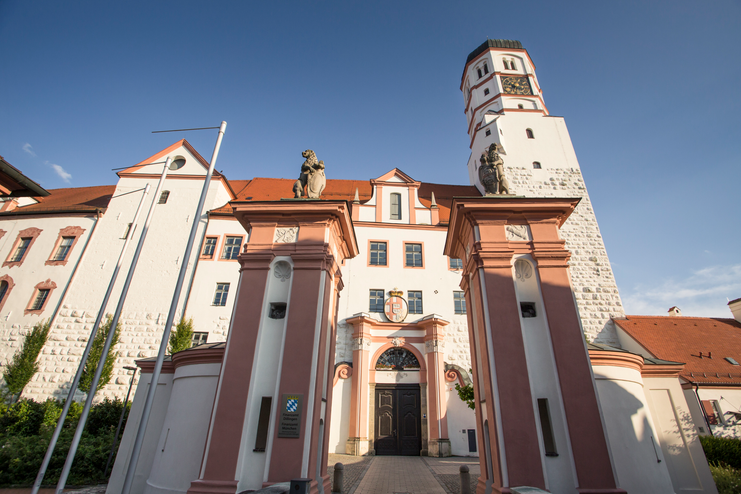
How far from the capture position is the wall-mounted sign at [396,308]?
17.2 meters

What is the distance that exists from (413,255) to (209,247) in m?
10.7

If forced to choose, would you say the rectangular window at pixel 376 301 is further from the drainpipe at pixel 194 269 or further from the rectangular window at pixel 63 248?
the rectangular window at pixel 63 248

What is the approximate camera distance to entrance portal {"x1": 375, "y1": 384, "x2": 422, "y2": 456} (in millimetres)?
15148

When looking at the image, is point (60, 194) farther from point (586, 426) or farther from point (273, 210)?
point (586, 426)

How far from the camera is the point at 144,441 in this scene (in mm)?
8820

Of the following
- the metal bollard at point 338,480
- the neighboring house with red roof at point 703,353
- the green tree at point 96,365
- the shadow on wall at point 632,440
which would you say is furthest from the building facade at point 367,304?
the metal bollard at point 338,480

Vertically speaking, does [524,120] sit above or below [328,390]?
Result: above

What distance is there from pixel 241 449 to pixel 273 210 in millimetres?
4987

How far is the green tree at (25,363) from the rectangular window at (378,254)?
16.1m

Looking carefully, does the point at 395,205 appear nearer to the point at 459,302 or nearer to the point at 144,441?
the point at 459,302

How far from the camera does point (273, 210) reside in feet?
28.8

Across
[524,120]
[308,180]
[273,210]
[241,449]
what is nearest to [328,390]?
[241,449]

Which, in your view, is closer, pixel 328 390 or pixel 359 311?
A: pixel 328 390

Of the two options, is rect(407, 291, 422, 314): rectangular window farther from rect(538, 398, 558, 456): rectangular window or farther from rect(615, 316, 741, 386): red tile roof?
rect(538, 398, 558, 456): rectangular window
